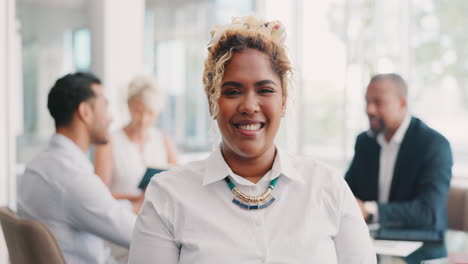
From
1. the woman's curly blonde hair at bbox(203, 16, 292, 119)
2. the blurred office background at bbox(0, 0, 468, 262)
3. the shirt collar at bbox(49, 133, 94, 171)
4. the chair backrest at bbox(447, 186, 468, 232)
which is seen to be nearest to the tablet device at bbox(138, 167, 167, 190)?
the shirt collar at bbox(49, 133, 94, 171)

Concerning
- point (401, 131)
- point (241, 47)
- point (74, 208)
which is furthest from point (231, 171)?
point (401, 131)

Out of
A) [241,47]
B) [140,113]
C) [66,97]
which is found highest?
[241,47]

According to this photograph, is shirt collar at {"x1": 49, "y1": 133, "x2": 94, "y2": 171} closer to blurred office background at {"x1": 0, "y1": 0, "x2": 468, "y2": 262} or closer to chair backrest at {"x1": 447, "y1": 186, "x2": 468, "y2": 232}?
blurred office background at {"x1": 0, "y1": 0, "x2": 468, "y2": 262}

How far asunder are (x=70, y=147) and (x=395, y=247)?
1.37 m

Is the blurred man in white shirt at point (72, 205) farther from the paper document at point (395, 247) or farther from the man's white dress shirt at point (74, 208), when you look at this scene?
the paper document at point (395, 247)

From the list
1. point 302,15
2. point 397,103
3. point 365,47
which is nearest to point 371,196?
point 397,103

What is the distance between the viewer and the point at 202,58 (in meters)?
4.54

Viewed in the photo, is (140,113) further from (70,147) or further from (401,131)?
(401,131)

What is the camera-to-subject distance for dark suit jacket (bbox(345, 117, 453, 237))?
2.36m

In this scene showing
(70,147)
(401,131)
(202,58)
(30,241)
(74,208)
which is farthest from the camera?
(202,58)

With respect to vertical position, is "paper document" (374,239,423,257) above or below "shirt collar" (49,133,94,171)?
below

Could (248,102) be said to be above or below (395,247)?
above

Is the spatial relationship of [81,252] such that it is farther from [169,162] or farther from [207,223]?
[169,162]

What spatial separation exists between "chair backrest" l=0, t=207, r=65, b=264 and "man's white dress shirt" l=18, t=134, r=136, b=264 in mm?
250
